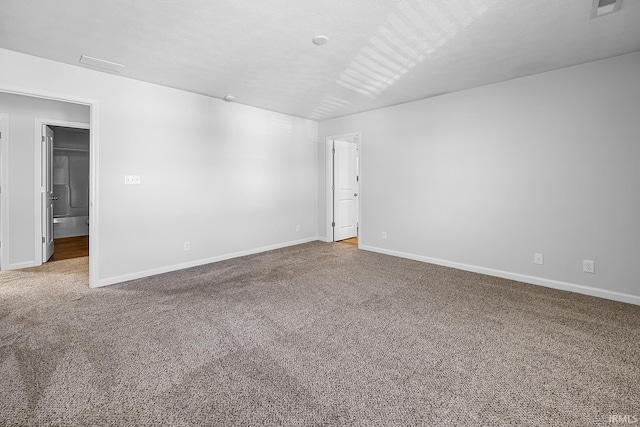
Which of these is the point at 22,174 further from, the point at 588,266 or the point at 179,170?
the point at 588,266

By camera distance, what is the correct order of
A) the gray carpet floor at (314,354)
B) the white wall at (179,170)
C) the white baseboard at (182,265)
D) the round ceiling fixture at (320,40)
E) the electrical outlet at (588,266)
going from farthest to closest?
the white baseboard at (182,265)
the white wall at (179,170)
the electrical outlet at (588,266)
the round ceiling fixture at (320,40)
the gray carpet floor at (314,354)

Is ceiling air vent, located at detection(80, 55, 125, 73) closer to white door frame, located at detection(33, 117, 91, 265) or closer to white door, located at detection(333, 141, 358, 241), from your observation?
white door frame, located at detection(33, 117, 91, 265)

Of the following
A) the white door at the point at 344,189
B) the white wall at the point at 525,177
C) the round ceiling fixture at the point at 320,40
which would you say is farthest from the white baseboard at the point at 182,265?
the round ceiling fixture at the point at 320,40

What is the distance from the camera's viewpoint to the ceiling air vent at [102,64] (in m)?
3.06

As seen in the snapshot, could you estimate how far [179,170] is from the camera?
4.14 metres

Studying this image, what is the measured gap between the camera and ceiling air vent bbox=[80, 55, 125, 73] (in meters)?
3.06

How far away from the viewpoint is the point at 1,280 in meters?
3.65

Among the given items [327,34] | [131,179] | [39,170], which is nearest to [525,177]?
[327,34]

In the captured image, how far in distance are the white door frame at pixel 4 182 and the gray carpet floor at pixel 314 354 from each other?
0.87 m

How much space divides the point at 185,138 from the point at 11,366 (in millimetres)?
3021

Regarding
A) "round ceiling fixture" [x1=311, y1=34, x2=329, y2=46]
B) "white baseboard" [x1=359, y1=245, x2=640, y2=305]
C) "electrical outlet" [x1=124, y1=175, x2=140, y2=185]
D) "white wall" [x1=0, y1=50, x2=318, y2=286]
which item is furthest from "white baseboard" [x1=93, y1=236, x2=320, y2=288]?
"round ceiling fixture" [x1=311, y1=34, x2=329, y2=46]

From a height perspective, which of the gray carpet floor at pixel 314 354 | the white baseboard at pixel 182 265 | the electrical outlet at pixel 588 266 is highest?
the electrical outlet at pixel 588 266

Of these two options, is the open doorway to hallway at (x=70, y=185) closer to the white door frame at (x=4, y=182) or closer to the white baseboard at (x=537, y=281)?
the white door frame at (x=4, y=182)

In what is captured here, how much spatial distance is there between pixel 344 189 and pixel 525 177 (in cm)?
330
